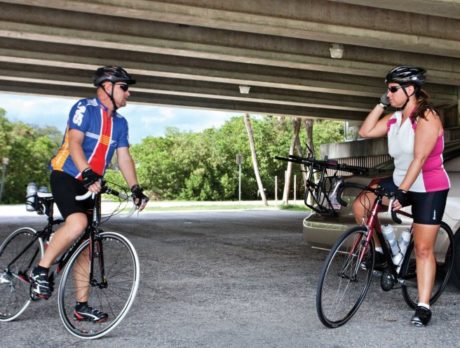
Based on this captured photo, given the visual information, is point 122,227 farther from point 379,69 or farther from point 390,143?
point 390,143

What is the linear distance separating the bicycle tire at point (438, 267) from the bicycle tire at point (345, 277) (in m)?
0.35

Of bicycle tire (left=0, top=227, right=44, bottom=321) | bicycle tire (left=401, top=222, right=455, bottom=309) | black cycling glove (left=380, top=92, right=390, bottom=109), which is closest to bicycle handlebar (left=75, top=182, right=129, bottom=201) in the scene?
bicycle tire (left=0, top=227, right=44, bottom=321)

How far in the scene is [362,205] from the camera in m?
4.73

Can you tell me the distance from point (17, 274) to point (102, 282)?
688mm

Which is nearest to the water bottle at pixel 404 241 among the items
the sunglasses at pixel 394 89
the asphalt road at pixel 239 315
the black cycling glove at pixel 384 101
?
the asphalt road at pixel 239 315

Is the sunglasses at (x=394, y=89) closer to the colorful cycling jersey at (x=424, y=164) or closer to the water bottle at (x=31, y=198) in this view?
the colorful cycling jersey at (x=424, y=164)

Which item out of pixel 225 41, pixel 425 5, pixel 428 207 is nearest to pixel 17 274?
pixel 428 207

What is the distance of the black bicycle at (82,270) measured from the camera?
409cm

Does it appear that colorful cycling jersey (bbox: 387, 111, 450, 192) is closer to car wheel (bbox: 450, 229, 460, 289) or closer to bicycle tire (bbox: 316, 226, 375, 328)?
bicycle tire (bbox: 316, 226, 375, 328)

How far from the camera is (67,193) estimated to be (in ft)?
13.6

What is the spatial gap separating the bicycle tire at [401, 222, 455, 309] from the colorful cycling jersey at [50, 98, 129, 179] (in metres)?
2.47

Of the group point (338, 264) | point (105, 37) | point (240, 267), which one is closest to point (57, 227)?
point (338, 264)

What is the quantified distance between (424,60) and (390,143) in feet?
37.6

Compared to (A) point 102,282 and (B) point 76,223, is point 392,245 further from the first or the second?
(B) point 76,223
